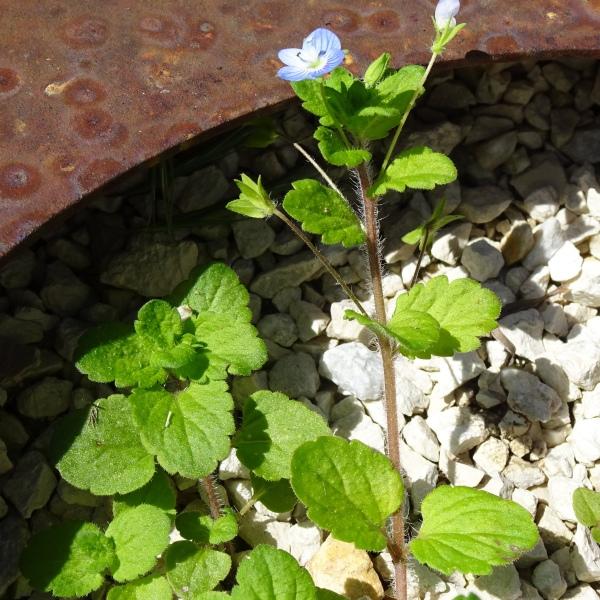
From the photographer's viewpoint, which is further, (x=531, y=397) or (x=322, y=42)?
(x=531, y=397)

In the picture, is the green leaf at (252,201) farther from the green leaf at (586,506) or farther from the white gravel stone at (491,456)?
the green leaf at (586,506)

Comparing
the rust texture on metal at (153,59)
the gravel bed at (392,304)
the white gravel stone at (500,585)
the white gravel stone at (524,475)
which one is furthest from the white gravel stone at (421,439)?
the rust texture on metal at (153,59)

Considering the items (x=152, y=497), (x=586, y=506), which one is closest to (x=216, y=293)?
(x=152, y=497)

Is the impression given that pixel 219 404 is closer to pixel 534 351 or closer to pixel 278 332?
pixel 278 332

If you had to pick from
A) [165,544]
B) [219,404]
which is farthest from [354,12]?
[165,544]

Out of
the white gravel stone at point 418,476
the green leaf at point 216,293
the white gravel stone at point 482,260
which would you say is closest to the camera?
the green leaf at point 216,293

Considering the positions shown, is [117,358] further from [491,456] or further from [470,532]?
[491,456]
